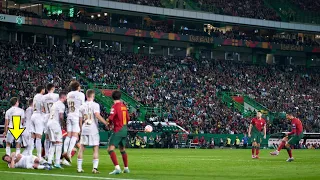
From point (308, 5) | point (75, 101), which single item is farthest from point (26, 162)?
point (308, 5)

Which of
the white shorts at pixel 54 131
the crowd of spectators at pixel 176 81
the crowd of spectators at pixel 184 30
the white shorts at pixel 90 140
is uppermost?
the crowd of spectators at pixel 184 30

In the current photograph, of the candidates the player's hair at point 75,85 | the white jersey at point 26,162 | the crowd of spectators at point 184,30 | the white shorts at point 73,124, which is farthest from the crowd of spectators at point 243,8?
the player's hair at point 75,85

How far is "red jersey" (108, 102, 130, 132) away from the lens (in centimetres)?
1929

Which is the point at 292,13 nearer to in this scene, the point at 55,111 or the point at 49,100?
the point at 49,100

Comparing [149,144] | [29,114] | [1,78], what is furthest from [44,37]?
[29,114]

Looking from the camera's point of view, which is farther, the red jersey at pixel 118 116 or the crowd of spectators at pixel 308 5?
the crowd of spectators at pixel 308 5

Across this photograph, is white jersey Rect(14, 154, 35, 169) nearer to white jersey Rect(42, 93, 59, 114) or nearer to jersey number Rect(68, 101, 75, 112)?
white jersey Rect(42, 93, 59, 114)

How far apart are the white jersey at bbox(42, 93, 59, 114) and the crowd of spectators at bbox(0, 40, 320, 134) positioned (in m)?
32.2

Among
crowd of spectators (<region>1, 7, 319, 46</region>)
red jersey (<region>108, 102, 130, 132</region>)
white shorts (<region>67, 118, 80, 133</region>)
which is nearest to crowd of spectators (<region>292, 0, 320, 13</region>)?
crowd of spectators (<region>1, 7, 319, 46</region>)

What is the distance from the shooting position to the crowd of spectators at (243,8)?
80.8m

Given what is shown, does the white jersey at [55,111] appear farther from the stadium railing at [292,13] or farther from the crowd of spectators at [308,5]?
the crowd of spectators at [308,5]

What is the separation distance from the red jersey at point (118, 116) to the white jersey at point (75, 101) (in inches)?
58.3

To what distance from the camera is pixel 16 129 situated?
23.0m

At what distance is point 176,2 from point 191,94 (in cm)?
1454
